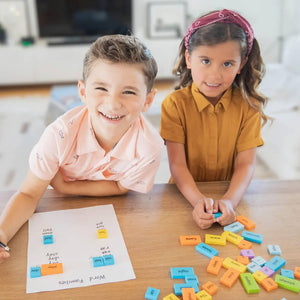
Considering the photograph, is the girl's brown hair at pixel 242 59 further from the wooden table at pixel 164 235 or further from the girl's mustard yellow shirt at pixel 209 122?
the wooden table at pixel 164 235

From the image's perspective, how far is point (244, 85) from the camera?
4.40 feet

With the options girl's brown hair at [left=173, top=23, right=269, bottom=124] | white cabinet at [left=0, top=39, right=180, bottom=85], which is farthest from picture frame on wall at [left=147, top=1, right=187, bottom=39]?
girl's brown hair at [left=173, top=23, right=269, bottom=124]

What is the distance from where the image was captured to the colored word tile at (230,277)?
2.72 ft

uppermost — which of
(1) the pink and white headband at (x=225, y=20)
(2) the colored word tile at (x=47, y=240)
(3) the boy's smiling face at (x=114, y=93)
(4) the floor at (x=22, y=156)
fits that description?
(1) the pink and white headband at (x=225, y=20)

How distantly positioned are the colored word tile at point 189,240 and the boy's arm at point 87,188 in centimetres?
26

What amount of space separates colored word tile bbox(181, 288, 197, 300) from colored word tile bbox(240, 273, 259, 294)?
12 centimetres

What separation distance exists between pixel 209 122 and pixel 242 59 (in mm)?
243

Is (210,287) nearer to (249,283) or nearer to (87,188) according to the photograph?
(249,283)

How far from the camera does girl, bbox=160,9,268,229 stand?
118cm

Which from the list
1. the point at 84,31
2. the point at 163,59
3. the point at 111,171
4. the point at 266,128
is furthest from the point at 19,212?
the point at 84,31

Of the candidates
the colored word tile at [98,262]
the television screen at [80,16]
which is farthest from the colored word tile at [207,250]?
the television screen at [80,16]

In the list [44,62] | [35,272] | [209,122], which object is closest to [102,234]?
[35,272]

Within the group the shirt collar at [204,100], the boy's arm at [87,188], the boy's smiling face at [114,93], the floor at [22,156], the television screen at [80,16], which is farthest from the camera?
the television screen at [80,16]

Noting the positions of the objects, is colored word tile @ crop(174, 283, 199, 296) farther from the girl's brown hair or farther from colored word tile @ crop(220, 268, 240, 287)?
the girl's brown hair
